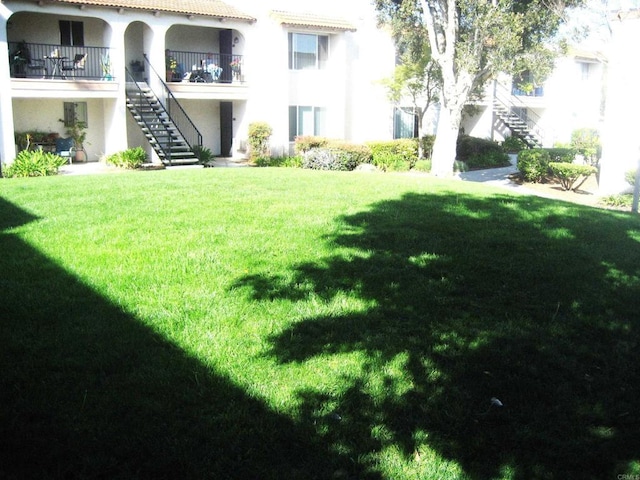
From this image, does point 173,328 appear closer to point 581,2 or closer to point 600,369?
point 600,369

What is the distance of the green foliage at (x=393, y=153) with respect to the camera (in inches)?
1072

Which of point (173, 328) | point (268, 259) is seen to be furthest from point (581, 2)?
point (173, 328)

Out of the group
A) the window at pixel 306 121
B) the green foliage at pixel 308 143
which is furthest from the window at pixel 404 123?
the green foliage at pixel 308 143

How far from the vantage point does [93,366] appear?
181 inches

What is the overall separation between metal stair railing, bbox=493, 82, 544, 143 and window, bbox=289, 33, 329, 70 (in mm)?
12344

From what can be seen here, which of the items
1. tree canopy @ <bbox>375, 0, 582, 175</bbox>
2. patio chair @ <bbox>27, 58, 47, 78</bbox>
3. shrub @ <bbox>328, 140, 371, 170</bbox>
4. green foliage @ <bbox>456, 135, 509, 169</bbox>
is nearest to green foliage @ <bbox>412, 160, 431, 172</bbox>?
shrub @ <bbox>328, 140, 371, 170</bbox>

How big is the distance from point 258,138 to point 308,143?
78.8 inches

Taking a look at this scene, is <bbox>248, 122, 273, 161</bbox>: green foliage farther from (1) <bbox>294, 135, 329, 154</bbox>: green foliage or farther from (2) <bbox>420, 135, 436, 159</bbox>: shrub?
(2) <bbox>420, 135, 436, 159</bbox>: shrub

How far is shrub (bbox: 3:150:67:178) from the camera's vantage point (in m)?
19.7

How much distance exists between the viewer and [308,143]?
86.4 feet

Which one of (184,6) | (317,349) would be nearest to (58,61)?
(184,6)

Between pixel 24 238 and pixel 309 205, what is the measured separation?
4152 millimetres

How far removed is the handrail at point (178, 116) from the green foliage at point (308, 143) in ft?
12.8

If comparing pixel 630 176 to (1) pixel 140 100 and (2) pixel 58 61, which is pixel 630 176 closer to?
(1) pixel 140 100
